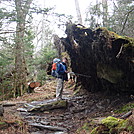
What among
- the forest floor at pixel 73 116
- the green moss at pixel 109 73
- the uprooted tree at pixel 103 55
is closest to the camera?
the forest floor at pixel 73 116

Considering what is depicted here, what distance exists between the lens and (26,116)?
23.0 ft

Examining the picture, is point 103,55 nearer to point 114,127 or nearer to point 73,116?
point 73,116

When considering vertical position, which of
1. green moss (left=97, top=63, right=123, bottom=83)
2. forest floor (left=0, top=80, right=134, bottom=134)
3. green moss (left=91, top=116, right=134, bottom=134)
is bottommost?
forest floor (left=0, top=80, right=134, bottom=134)

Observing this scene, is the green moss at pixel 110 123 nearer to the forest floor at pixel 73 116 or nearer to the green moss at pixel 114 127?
the green moss at pixel 114 127

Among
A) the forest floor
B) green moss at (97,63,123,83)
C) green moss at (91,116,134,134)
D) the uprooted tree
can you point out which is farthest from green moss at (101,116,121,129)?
green moss at (97,63,123,83)

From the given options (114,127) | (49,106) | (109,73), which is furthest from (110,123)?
(49,106)

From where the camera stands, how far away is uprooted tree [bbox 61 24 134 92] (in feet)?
22.1

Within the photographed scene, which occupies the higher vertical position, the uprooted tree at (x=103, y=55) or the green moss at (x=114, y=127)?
the uprooted tree at (x=103, y=55)

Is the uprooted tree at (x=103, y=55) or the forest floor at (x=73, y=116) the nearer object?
the forest floor at (x=73, y=116)

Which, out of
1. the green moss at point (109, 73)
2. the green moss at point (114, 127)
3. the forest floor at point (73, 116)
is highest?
the green moss at point (109, 73)

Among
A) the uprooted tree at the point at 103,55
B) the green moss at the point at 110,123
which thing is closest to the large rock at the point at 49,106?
the uprooted tree at the point at 103,55

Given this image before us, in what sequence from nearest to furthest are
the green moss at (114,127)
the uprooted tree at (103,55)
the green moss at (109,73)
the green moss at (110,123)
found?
1. the green moss at (114,127)
2. the green moss at (110,123)
3. the uprooted tree at (103,55)
4. the green moss at (109,73)

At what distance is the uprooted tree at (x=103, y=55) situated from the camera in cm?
673

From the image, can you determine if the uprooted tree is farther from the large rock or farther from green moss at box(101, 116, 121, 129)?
green moss at box(101, 116, 121, 129)
